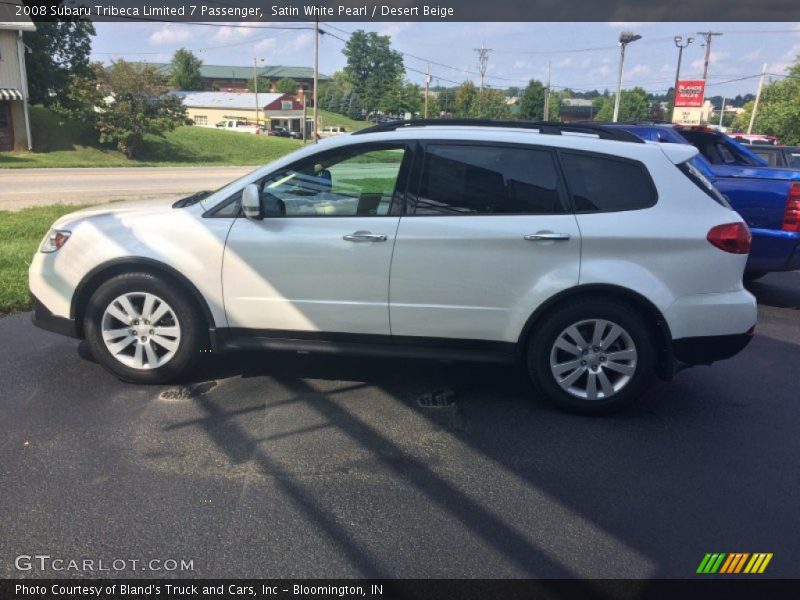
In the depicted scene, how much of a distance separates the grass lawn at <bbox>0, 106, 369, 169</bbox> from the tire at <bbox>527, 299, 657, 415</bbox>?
3090 centimetres

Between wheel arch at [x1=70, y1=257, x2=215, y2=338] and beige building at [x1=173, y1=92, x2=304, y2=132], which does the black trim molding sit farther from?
beige building at [x1=173, y1=92, x2=304, y2=132]

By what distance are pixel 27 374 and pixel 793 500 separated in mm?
4971

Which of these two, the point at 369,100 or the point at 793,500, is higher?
the point at 369,100

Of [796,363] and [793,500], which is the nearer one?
[793,500]

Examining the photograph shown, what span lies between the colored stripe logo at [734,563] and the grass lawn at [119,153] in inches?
1275

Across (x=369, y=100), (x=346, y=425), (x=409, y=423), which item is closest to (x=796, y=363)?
(x=409, y=423)

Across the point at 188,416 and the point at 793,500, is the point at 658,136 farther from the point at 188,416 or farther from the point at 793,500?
the point at 188,416

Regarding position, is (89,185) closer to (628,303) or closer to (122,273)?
(122,273)

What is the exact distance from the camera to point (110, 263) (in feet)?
14.4

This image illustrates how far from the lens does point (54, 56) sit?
1670 inches

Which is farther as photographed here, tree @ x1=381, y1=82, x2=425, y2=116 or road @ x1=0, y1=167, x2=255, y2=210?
tree @ x1=381, y1=82, x2=425, y2=116

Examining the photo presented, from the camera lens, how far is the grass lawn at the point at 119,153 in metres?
34.3

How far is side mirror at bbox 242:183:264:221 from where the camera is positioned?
4.17m

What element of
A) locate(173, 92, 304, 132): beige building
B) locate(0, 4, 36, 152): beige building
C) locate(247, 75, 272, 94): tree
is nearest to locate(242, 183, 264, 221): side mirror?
locate(0, 4, 36, 152): beige building
